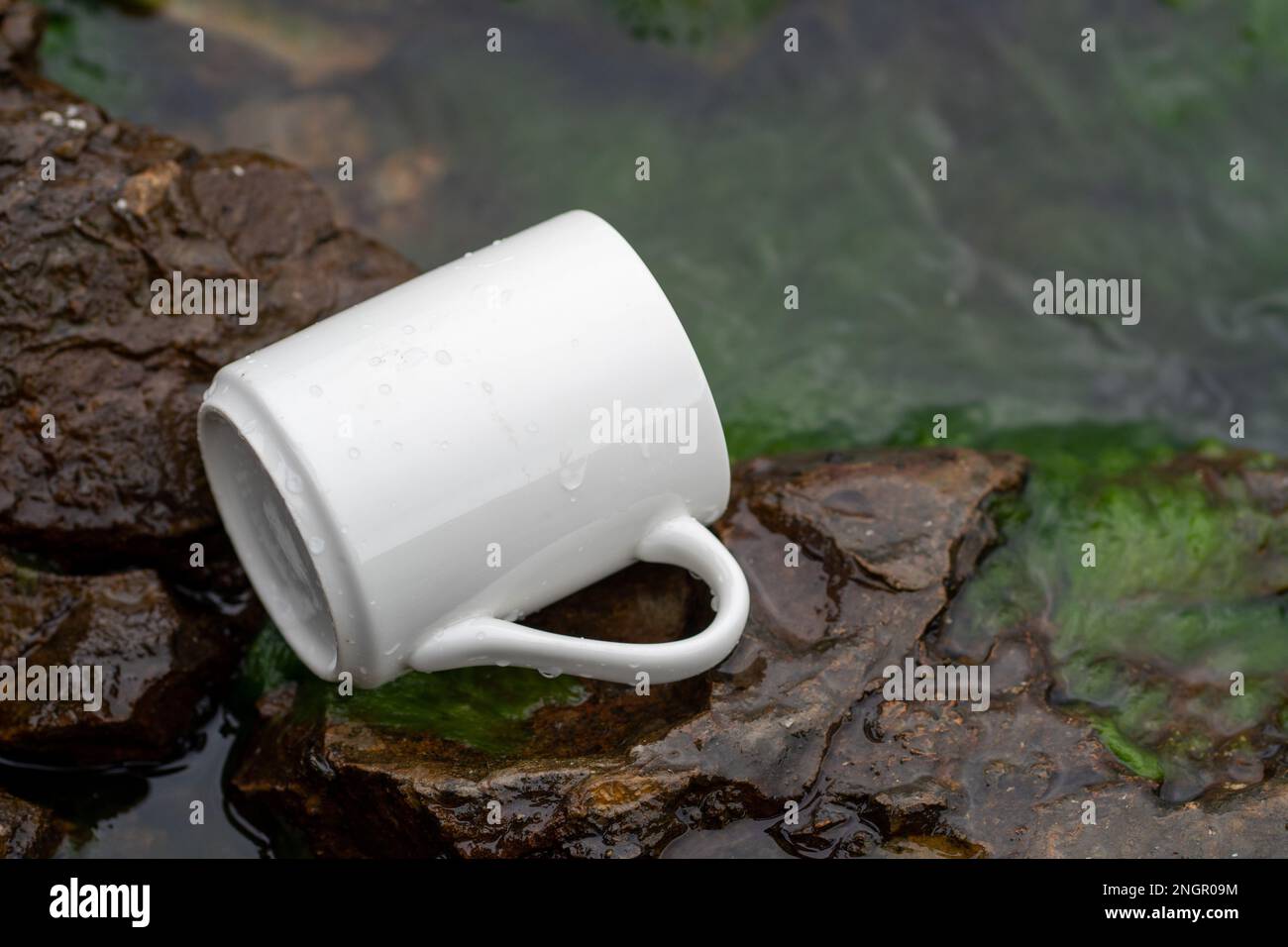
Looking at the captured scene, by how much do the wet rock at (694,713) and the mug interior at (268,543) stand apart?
200mm

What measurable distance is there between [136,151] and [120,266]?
1.19 feet

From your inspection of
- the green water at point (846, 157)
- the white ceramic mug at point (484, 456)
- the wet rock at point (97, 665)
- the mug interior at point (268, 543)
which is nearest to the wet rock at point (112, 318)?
the wet rock at point (97, 665)

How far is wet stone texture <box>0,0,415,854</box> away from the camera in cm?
288

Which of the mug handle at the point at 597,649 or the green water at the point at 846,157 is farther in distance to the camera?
the green water at the point at 846,157

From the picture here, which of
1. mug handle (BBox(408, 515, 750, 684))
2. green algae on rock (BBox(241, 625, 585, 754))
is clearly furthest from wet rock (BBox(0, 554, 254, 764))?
mug handle (BBox(408, 515, 750, 684))

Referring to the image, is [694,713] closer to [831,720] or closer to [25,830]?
[831,720]

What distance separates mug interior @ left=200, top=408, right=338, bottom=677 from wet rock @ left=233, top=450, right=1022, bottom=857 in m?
0.20

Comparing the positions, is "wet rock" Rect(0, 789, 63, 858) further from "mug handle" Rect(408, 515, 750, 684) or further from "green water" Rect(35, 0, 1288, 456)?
"green water" Rect(35, 0, 1288, 456)

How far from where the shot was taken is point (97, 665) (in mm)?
2855

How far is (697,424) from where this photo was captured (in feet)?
8.21

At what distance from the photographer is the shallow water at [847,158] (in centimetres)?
379

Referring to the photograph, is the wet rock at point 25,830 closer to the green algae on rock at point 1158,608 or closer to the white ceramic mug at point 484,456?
the white ceramic mug at point 484,456

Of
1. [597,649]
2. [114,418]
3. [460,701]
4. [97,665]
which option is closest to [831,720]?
[597,649]
